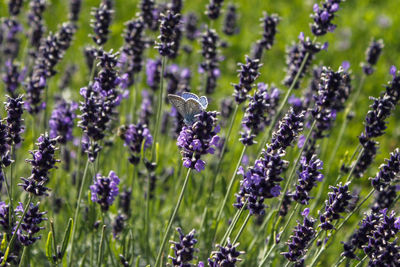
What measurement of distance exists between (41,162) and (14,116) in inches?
12.5

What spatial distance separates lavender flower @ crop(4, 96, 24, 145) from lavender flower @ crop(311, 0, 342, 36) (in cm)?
215

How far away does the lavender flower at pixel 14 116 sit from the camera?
251 centimetres

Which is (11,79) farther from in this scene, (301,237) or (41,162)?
(301,237)

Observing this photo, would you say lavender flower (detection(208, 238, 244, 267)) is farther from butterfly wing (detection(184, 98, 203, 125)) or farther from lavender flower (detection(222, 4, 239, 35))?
lavender flower (detection(222, 4, 239, 35))

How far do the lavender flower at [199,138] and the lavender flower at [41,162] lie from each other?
2.17ft

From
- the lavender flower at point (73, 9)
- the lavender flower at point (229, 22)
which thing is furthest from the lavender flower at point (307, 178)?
the lavender flower at point (73, 9)

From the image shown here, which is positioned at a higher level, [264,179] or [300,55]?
[300,55]

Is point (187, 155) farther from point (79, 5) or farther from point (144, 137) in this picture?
point (79, 5)

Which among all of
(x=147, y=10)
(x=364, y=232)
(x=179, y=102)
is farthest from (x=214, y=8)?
(x=364, y=232)

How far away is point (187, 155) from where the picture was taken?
2428 mm

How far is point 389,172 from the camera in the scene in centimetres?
268

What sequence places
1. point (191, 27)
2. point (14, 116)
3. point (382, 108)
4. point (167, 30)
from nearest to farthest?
point (14, 116), point (382, 108), point (167, 30), point (191, 27)

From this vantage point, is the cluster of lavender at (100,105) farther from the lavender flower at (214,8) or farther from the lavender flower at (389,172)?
the lavender flower at (389,172)

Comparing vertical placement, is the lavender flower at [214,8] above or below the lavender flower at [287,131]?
above
